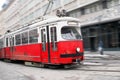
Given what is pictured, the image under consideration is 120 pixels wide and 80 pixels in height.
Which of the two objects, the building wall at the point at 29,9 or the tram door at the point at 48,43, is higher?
the building wall at the point at 29,9

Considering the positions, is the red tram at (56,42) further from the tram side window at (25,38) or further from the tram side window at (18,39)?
the tram side window at (18,39)

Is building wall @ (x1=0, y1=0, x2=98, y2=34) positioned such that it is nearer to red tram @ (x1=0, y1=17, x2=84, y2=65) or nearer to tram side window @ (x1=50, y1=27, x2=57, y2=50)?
red tram @ (x1=0, y1=17, x2=84, y2=65)

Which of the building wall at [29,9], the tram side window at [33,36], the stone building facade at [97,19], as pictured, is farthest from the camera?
the building wall at [29,9]

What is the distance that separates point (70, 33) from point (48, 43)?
4.86 feet

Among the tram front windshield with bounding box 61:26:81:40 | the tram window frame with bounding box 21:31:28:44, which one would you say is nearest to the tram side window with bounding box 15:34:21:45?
the tram window frame with bounding box 21:31:28:44

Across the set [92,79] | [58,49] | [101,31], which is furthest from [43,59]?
[101,31]

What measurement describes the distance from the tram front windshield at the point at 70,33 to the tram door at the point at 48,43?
0.58 m

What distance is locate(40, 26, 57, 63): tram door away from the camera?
16.9m

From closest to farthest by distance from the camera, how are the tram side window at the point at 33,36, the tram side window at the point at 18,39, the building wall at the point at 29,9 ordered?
the tram side window at the point at 33,36, the tram side window at the point at 18,39, the building wall at the point at 29,9

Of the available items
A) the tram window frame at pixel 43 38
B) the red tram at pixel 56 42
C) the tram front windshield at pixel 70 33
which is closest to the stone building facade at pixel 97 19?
the red tram at pixel 56 42

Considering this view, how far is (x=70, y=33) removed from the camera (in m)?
16.8

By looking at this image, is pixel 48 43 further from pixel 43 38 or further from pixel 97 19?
pixel 97 19

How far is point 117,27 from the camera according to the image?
116 ft

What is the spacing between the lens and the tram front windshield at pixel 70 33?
54.4 feet
